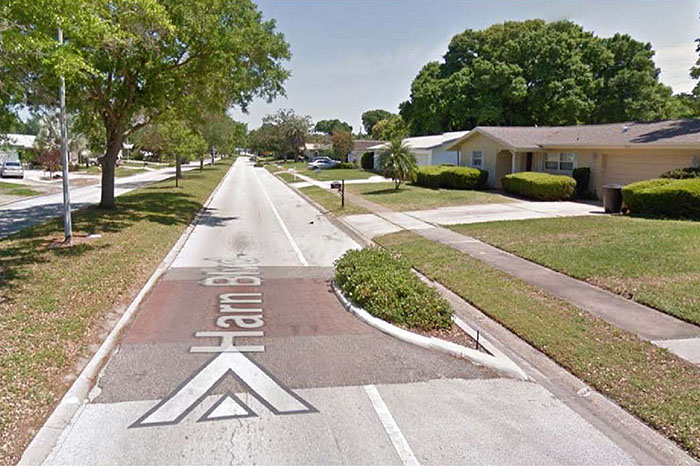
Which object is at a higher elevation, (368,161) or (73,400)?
(368,161)

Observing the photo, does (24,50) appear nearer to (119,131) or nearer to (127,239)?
(127,239)

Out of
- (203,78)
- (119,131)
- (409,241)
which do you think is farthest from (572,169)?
(119,131)

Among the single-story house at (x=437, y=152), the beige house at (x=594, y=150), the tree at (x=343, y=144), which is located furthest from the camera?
the tree at (x=343, y=144)

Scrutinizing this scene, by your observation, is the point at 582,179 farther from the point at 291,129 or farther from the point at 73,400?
the point at 291,129

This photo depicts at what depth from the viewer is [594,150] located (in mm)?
21875

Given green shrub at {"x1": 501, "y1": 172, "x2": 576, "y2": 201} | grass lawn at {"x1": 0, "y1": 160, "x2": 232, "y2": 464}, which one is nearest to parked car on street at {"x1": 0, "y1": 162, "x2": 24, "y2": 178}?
grass lawn at {"x1": 0, "y1": 160, "x2": 232, "y2": 464}

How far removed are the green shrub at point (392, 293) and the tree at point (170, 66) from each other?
6502mm

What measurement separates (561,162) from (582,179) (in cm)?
232

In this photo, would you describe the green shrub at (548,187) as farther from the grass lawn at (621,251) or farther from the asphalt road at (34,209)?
the asphalt road at (34,209)

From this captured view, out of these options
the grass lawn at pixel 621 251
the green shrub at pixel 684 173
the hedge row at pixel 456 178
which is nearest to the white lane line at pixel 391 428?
the grass lawn at pixel 621 251

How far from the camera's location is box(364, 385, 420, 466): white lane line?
368 centimetres

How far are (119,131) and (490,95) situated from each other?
110 feet

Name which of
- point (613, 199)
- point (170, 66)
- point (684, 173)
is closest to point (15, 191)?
point (170, 66)

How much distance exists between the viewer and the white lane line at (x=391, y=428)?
3677mm
